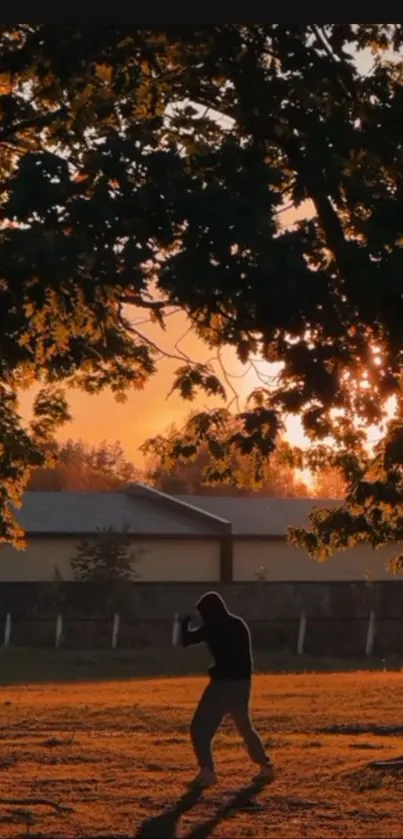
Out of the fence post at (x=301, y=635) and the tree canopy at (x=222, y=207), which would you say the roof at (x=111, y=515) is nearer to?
the fence post at (x=301, y=635)

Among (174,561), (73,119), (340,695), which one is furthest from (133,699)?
(174,561)

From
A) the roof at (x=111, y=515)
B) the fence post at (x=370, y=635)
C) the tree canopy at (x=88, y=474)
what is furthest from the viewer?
the tree canopy at (x=88, y=474)

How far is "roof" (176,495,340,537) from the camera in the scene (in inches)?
2195

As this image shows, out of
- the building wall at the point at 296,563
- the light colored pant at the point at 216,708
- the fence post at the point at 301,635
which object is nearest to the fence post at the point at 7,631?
the fence post at the point at 301,635

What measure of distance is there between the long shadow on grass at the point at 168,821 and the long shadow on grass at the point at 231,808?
0.21 metres

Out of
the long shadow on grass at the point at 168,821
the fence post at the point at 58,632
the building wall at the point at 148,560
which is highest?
the building wall at the point at 148,560

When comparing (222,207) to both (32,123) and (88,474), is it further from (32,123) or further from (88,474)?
(88,474)

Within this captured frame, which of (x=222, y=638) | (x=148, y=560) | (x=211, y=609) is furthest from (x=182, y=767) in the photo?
(x=148, y=560)

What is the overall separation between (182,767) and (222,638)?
349 cm

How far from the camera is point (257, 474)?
16.6m

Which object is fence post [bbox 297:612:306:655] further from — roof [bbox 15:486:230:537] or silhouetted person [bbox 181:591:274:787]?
silhouetted person [bbox 181:591:274:787]

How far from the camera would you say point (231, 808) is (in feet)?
46.6

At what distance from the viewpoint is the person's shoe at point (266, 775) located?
15.8m

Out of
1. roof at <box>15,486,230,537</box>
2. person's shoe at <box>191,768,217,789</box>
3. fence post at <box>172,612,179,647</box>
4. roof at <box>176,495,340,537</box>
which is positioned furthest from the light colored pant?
roof at <box>176,495,340,537</box>
